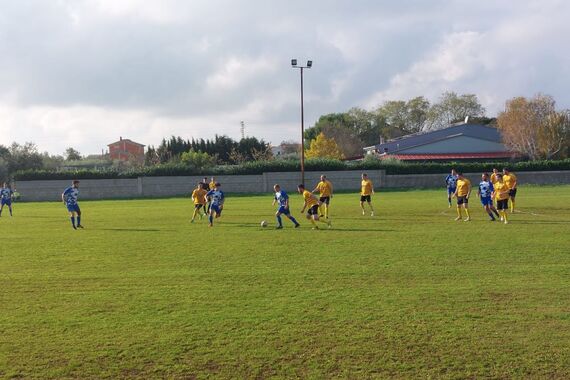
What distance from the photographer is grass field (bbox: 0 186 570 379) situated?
6.45 m

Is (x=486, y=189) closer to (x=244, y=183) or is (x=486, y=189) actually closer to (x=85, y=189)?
(x=244, y=183)

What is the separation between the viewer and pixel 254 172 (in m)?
52.2

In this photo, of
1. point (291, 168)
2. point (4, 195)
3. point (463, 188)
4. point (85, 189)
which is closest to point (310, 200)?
point (463, 188)

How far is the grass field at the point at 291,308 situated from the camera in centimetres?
645

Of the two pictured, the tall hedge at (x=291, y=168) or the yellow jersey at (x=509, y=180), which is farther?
the tall hedge at (x=291, y=168)

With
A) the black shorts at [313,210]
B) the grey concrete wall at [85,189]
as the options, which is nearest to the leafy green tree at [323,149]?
the grey concrete wall at [85,189]

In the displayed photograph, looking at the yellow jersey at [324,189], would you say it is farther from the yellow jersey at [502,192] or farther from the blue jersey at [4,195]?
the blue jersey at [4,195]

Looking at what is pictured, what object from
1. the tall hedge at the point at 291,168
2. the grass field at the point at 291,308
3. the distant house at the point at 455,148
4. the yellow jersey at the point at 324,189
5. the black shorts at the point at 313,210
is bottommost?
the grass field at the point at 291,308

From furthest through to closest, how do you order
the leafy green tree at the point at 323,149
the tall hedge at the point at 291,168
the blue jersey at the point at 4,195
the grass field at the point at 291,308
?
the leafy green tree at the point at 323,149, the tall hedge at the point at 291,168, the blue jersey at the point at 4,195, the grass field at the point at 291,308

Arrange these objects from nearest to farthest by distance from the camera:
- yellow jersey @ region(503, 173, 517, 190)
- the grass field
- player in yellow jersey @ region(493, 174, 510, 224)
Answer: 1. the grass field
2. player in yellow jersey @ region(493, 174, 510, 224)
3. yellow jersey @ region(503, 173, 517, 190)

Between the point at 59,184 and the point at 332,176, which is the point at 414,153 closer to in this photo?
the point at 332,176

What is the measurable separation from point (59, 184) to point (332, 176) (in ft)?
80.7

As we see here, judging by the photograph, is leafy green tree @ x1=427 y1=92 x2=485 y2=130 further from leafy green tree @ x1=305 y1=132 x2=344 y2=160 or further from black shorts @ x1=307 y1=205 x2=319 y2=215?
black shorts @ x1=307 y1=205 x2=319 y2=215

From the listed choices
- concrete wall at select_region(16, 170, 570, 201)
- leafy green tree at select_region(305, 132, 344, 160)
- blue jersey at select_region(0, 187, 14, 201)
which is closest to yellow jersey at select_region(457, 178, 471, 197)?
blue jersey at select_region(0, 187, 14, 201)
